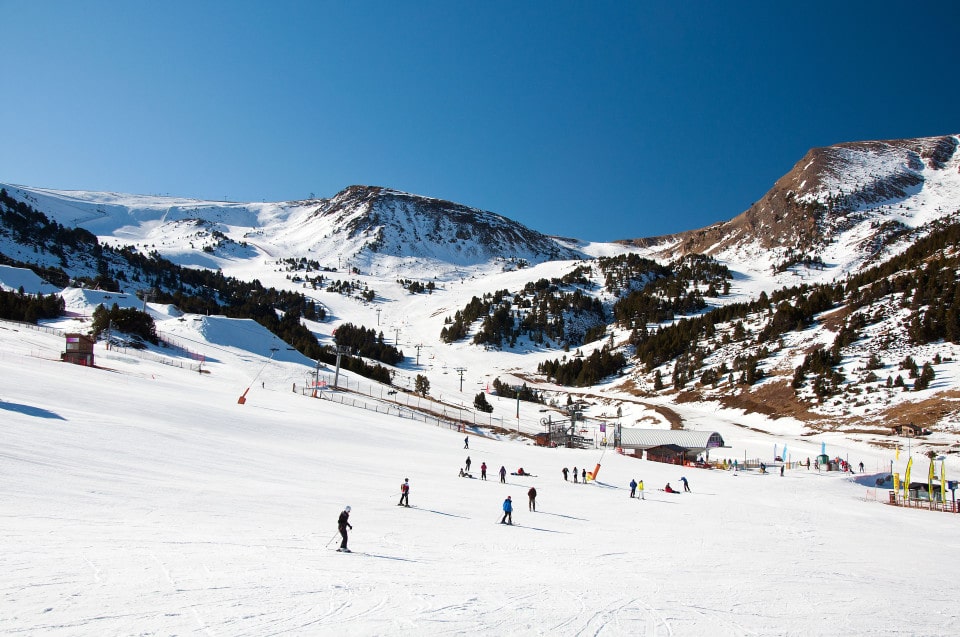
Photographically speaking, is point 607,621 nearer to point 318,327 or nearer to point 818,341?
point 818,341

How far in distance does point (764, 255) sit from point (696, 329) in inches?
4153

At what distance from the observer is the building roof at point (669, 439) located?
173 ft

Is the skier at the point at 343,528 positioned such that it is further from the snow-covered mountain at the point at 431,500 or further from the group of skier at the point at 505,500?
the snow-covered mountain at the point at 431,500

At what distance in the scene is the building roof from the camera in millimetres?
52656

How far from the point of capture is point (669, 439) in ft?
176

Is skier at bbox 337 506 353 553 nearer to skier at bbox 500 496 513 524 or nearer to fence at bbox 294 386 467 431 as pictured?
skier at bbox 500 496 513 524

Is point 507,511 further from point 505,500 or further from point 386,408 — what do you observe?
point 386,408

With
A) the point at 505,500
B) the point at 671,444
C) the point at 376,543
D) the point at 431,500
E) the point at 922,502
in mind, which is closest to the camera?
the point at 376,543

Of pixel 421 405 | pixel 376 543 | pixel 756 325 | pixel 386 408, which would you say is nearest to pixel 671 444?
pixel 421 405

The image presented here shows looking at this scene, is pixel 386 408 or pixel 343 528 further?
pixel 386 408

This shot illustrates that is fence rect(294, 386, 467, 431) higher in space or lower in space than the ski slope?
higher

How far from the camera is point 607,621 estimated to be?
9836 millimetres

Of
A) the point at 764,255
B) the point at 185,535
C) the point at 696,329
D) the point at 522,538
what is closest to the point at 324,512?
the point at 185,535

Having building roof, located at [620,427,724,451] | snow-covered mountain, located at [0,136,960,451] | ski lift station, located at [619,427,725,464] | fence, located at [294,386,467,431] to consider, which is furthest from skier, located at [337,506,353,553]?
snow-covered mountain, located at [0,136,960,451]
